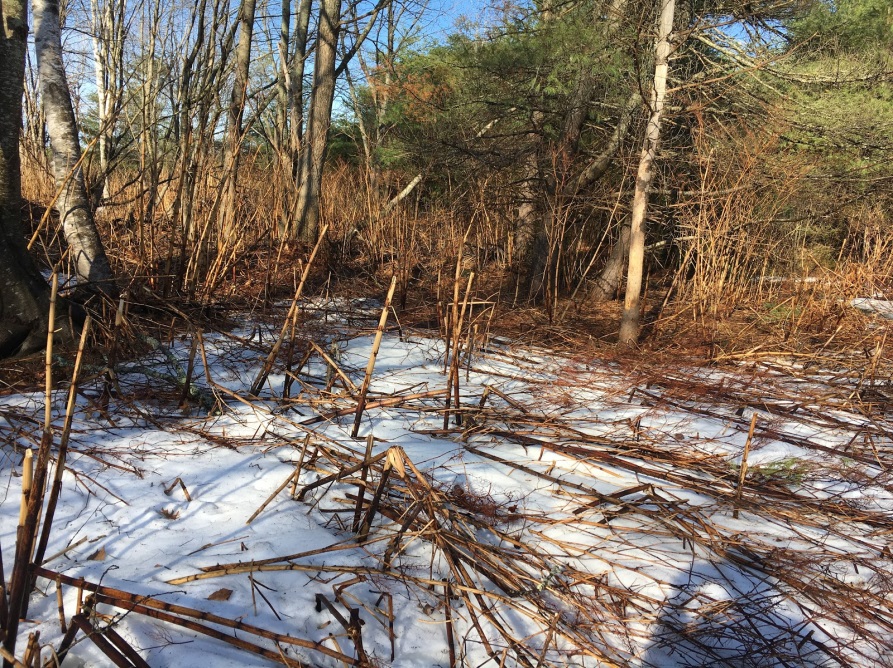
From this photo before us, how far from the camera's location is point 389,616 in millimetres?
1593

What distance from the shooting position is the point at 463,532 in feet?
6.41

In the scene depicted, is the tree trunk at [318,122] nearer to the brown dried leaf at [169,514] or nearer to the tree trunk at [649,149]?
the tree trunk at [649,149]

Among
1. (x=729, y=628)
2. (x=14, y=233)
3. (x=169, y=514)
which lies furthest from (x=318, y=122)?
(x=729, y=628)

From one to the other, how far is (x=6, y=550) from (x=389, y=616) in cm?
115

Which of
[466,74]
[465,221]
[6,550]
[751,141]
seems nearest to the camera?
[6,550]

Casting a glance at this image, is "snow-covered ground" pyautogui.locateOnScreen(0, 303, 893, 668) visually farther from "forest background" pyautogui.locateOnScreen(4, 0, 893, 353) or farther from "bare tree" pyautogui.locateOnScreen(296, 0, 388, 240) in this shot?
"bare tree" pyautogui.locateOnScreen(296, 0, 388, 240)

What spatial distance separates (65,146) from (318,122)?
4.65 metres

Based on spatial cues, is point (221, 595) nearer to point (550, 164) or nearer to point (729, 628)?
point (729, 628)

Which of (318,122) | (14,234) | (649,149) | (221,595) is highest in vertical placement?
(318,122)

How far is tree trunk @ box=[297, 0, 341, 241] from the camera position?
25.9 feet

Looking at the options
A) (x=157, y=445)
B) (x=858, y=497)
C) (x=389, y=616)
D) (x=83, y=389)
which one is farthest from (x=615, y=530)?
(x=83, y=389)

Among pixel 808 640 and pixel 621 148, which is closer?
pixel 808 640

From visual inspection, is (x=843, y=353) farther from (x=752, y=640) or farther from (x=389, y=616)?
(x=389, y=616)

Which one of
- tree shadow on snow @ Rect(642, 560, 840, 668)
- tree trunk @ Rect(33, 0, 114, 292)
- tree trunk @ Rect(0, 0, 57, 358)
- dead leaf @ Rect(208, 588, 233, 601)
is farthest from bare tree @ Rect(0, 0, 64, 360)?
tree shadow on snow @ Rect(642, 560, 840, 668)
